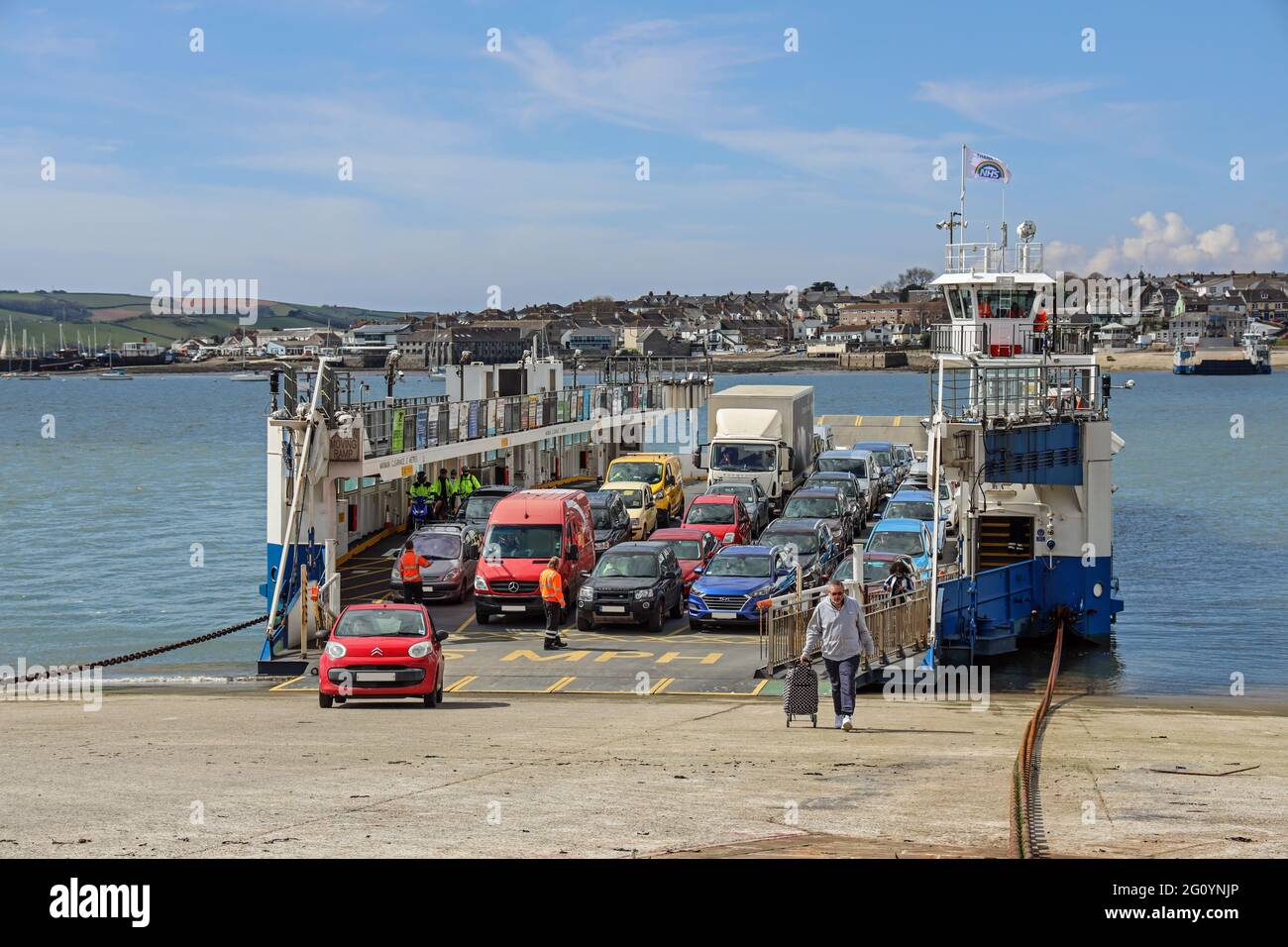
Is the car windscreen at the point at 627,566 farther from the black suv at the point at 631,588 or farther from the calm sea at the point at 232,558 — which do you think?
the calm sea at the point at 232,558

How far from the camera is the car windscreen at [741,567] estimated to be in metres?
26.7

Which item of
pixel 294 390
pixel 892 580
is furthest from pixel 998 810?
pixel 294 390

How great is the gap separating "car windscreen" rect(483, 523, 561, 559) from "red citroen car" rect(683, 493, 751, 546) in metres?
5.76

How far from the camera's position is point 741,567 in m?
26.9

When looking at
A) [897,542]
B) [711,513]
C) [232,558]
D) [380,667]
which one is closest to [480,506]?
[711,513]

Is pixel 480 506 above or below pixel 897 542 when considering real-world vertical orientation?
above

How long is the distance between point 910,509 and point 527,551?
35.7ft

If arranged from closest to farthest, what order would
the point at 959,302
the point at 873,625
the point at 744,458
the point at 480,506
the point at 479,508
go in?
the point at 873,625
the point at 959,302
the point at 479,508
the point at 480,506
the point at 744,458

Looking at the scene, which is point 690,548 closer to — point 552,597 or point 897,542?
point 897,542

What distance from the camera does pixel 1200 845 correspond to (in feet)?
30.0

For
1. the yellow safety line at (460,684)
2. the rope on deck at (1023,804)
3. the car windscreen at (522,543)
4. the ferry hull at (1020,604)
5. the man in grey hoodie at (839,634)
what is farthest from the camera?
the car windscreen at (522,543)

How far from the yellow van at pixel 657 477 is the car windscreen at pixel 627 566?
10.9m

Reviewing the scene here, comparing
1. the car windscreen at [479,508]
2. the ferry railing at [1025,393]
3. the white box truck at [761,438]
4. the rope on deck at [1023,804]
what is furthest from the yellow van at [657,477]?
the rope on deck at [1023,804]
